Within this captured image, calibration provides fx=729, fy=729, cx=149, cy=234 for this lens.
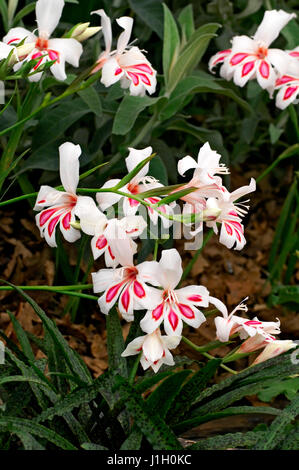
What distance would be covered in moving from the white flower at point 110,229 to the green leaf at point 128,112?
561mm

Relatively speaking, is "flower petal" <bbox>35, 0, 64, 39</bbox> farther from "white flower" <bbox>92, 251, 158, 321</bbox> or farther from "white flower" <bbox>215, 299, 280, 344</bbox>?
"white flower" <bbox>215, 299, 280, 344</bbox>

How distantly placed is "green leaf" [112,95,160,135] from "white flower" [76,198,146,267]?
56cm

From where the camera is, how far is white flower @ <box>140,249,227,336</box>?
46.3 inches

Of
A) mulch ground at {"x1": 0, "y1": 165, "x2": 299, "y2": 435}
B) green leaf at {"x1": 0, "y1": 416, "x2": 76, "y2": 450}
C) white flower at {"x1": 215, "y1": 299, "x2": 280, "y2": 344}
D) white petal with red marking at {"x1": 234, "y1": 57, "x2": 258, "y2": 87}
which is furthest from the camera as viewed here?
mulch ground at {"x1": 0, "y1": 165, "x2": 299, "y2": 435}

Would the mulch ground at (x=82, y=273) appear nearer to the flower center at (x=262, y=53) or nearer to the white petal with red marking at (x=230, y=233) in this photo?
the white petal with red marking at (x=230, y=233)

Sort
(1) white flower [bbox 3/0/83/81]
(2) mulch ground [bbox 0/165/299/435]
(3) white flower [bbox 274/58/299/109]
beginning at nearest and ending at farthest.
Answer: (1) white flower [bbox 3/0/83/81]
(3) white flower [bbox 274/58/299/109]
(2) mulch ground [bbox 0/165/299/435]

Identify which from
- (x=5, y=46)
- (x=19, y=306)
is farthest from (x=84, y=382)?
(x=19, y=306)

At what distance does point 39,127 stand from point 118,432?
3.10 feet

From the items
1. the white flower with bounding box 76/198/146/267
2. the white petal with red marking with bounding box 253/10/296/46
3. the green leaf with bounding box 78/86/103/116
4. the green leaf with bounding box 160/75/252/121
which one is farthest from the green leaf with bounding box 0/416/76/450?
the white petal with red marking with bounding box 253/10/296/46

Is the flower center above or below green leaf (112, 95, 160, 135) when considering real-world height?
above

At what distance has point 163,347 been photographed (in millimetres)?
1213

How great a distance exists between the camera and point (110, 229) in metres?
1.17

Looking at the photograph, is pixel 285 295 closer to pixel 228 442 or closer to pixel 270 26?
pixel 270 26
